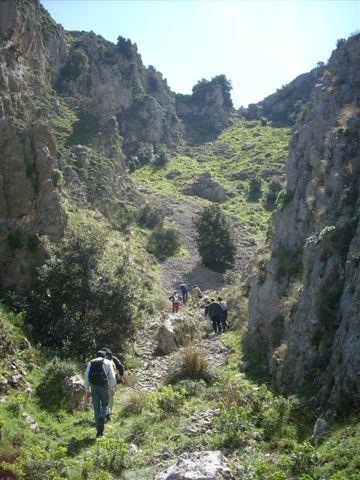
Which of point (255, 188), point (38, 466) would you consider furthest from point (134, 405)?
point (255, 188)

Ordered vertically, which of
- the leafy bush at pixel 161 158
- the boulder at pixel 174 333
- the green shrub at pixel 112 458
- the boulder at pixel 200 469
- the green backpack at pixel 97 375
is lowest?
the boulder at pixel 174 333

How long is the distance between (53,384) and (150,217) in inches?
1677

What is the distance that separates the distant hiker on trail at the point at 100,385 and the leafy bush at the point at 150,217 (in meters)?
43.8

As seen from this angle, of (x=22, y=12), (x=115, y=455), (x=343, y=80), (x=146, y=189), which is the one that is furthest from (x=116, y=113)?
(x=115, y=455)

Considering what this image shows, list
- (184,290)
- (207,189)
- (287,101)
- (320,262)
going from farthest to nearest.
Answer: (287,101) → (207,189) → (184,290) → (320,262)

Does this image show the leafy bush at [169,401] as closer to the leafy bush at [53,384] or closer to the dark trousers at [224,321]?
the leafy bush at [53,384]

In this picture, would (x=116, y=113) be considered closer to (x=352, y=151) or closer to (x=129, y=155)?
(x=129, y=155)

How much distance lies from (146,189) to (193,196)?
746cm

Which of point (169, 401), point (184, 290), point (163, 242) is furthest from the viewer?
point (163, 242)

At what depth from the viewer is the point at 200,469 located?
696 centimetres

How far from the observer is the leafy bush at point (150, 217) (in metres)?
55.4

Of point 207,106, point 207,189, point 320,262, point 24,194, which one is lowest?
point 320,262

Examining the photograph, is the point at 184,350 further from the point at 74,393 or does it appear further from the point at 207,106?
the point at 207,106

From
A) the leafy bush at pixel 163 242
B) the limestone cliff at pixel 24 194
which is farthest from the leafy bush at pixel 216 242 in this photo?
the limestone cliff at pixel 24 194
